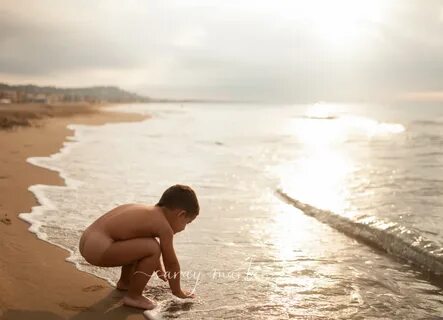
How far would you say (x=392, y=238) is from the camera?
5.73 metres

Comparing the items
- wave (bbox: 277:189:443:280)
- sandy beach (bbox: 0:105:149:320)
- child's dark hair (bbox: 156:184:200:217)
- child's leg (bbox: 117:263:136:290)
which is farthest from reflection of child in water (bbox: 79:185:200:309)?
wave (bbox: 277:189:443:280)

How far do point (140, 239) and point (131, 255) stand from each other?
0.44 ft

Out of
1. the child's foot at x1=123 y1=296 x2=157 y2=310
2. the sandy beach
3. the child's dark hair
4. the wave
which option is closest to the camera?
the sandy beach

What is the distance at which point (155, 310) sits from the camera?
11.6 feet

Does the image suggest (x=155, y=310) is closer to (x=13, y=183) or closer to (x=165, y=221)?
(x=165, y=221)

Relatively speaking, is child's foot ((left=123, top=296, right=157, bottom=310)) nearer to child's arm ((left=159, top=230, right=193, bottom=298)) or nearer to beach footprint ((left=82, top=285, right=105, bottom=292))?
child's arm ((left=159, top=230, right=193, bottom=298))

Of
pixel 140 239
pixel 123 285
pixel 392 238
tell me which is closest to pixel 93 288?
pixel 123 285

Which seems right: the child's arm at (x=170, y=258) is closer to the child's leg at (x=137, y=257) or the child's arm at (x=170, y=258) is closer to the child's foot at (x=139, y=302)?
the child's leg at (x=137, y=257)

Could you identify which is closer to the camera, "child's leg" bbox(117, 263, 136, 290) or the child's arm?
the child's arm

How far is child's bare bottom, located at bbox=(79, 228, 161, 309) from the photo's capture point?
358 cm

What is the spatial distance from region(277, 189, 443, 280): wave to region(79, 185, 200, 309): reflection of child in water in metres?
2.62

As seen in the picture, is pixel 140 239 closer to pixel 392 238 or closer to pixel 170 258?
pixel 170 258

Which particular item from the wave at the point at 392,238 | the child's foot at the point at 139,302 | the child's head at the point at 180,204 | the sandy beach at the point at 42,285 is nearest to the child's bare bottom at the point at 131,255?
the child's foot at the point at 139,302

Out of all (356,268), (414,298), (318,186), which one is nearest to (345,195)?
(318,186)
